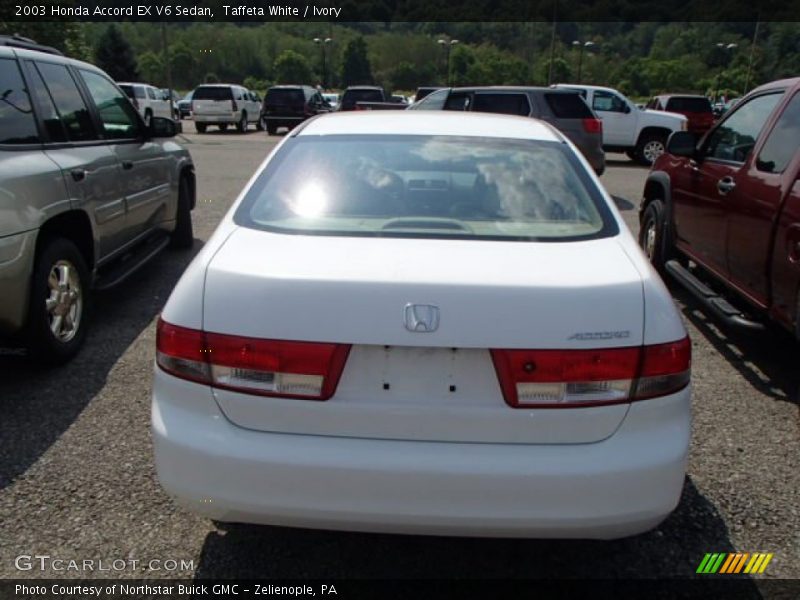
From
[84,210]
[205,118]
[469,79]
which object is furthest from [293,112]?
[469,79]

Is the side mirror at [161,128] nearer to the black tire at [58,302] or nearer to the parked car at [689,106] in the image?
the black tire at [58,302]

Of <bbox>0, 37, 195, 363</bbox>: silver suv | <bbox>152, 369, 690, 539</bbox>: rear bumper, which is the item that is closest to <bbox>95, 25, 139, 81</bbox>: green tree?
<bbox>0, 37, 195, 363</bbox>: silver suv

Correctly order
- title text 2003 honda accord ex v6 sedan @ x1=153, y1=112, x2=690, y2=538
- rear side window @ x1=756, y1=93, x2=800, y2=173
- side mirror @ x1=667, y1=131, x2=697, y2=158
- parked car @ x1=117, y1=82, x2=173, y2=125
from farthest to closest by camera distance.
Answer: parked car @ x1=117, y1=82, x2=173, y2=125 < side mirror @ x1=667, y1=131, x2=697, y2=158 < rear side window @ x1=756, y1=93, x2=800, y2=173 < title text 2003 honda accord ex v6 sedan @ x1=153, y1=112, x2=690, y2=538

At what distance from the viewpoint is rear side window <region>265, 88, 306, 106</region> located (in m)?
26.7

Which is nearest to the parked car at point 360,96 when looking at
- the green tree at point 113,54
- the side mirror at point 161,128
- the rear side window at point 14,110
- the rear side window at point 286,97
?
the rear side window at point 286,97

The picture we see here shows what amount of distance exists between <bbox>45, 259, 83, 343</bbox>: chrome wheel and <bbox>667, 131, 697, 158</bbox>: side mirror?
4.38 m

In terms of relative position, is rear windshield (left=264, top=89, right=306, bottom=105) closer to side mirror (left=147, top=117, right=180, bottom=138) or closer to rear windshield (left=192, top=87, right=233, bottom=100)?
rear windshield (left=192, top=87, right=233, bottom=100)

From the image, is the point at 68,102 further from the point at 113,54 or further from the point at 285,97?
the point at 113,54

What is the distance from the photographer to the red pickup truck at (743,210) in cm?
371

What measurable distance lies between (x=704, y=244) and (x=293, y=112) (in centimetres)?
2368

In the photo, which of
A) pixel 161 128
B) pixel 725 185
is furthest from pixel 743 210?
pixel 161 128

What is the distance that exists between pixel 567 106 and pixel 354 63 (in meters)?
103

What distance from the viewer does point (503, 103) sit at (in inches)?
464

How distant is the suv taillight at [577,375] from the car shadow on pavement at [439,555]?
85 cm
